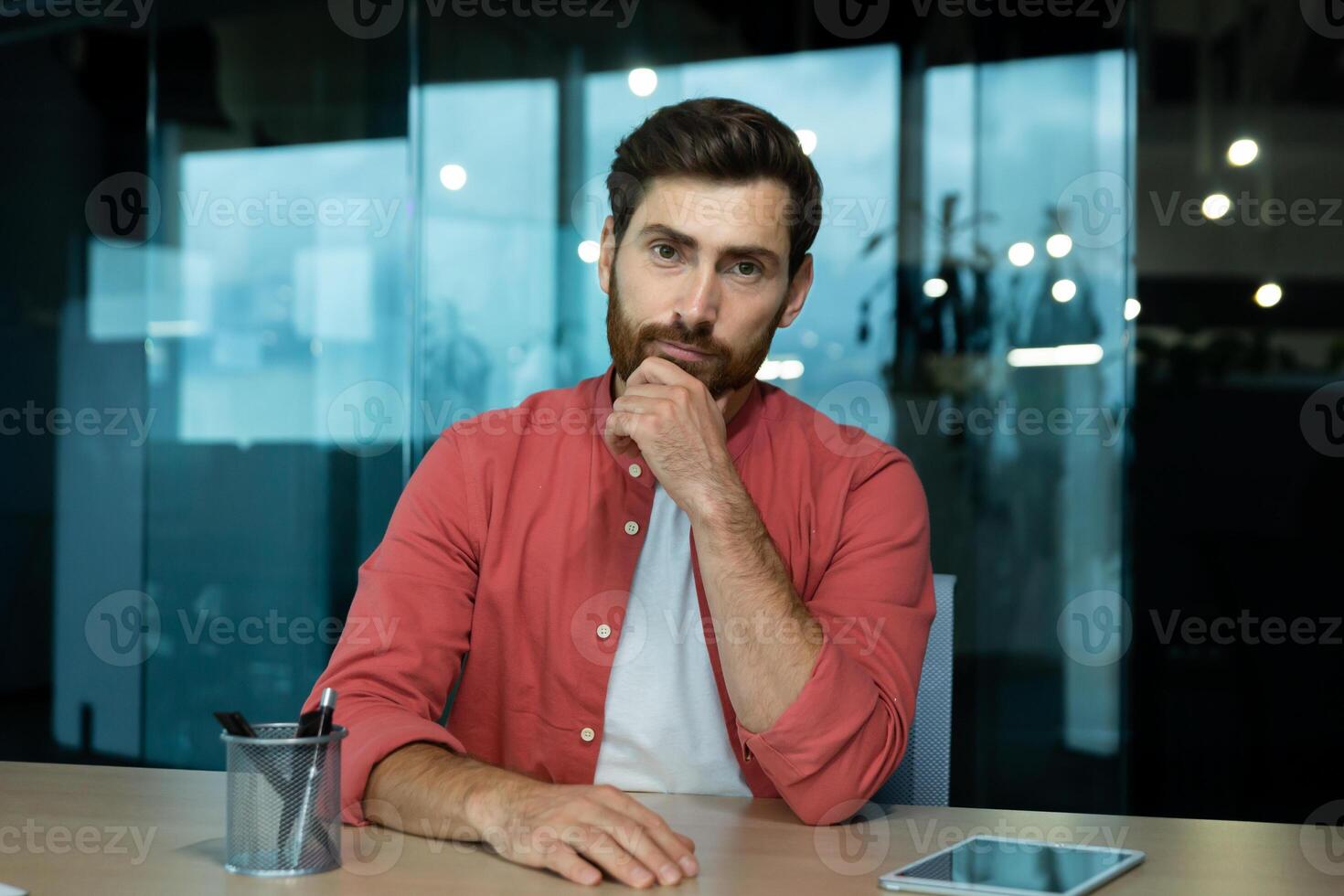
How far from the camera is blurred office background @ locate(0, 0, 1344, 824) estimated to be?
355 cm

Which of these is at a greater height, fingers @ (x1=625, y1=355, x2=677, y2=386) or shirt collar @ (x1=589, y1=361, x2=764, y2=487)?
fingers @ (x1=625, y1=355, x2=677, y2=386)

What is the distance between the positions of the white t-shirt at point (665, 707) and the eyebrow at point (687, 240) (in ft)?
1.49

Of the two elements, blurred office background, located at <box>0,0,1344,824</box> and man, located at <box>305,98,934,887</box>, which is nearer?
man, located at <box>305,98,934,887</box>

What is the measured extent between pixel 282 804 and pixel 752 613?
588 millimetres

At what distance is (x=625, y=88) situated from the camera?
3895 mm

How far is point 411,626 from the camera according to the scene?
166 centimetres

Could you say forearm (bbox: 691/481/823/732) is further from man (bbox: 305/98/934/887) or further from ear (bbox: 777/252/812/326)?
ear (bbox: 777/252/812/326)

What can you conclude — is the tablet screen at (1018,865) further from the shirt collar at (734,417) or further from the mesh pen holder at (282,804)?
the shirt collar at (734,417)

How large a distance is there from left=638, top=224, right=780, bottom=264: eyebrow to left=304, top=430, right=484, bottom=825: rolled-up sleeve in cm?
41

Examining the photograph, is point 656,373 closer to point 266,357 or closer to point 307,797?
point 307,797

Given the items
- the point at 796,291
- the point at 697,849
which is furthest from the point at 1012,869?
the point at 796,291

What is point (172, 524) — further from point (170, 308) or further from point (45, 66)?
point (45, 66)

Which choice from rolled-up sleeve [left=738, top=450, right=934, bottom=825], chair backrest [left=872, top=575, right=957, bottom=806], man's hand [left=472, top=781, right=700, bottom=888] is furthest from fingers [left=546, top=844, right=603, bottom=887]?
chair backrest [left=872, top=575, right=957, bottom=806]

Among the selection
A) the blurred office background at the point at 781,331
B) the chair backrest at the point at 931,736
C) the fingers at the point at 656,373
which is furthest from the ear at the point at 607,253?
the blurred office background at the point at 781,331
